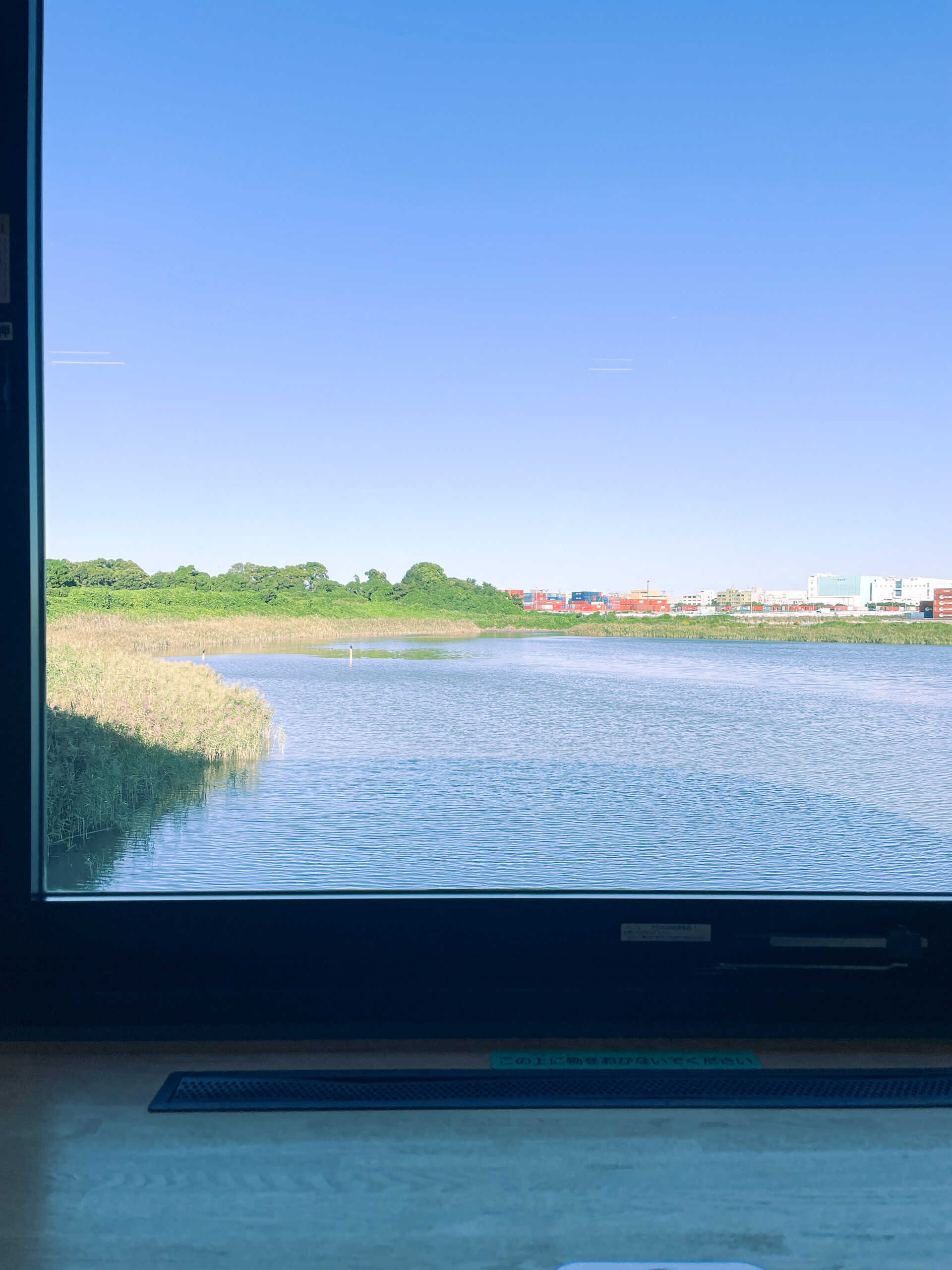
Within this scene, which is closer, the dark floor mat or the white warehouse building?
the dark floor mat

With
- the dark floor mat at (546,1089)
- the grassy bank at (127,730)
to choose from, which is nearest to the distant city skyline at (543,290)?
the grassy bank at (127,730)

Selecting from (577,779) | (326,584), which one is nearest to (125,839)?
(326,584)

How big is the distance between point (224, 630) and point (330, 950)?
26.0 inches

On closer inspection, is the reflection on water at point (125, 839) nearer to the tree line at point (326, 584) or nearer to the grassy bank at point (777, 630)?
the tree line at point (326, 584)

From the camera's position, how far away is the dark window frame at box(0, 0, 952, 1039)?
1596 mm

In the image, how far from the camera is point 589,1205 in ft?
3.85

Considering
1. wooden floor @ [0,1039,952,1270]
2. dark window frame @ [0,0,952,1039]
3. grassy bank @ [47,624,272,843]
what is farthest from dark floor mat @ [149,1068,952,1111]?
grassy bank @ [47,624,272,843]

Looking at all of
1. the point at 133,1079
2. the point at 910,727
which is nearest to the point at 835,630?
the point at 910,727

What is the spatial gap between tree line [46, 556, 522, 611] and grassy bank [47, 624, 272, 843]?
0.52 feet

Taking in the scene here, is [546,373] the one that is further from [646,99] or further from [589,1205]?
[589,1205]

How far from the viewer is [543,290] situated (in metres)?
1.94

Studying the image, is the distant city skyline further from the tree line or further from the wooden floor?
the wooden floor

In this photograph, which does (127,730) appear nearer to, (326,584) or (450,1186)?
(326,584)

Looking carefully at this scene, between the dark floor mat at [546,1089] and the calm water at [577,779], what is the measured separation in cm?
32
